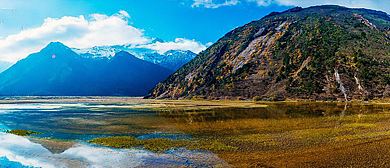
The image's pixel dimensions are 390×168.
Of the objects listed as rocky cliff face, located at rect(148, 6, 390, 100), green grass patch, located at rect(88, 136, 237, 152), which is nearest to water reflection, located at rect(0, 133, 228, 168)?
green grass patch, located at rect(88, 136, 237, 152)

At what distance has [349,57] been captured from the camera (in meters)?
107

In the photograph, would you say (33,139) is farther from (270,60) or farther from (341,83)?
(270,60)

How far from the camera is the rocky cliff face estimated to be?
316ft

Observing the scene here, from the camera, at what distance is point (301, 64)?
412ft

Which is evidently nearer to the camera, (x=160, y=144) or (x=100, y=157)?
(x=100, y=157)

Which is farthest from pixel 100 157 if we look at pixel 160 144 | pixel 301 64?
pixel 301 64

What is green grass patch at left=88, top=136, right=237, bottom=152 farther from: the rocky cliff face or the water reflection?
the rocky cliff face

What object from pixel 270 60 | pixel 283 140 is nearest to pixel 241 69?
pixel 270 60

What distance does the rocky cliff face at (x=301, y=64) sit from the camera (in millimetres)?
96312

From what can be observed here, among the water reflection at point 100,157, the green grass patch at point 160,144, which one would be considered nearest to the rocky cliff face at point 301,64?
the green grass patch at point 160,144

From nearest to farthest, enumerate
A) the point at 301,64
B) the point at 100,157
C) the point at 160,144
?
1. the point at 100,157
2. the point at 160,144
3. the point at 301,64

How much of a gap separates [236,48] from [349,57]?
91.8 metres

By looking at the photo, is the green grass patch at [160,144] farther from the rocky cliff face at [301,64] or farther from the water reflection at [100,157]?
the rocky cliff face at [301,64]

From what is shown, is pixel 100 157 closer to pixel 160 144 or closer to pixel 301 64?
pixel 160 144
